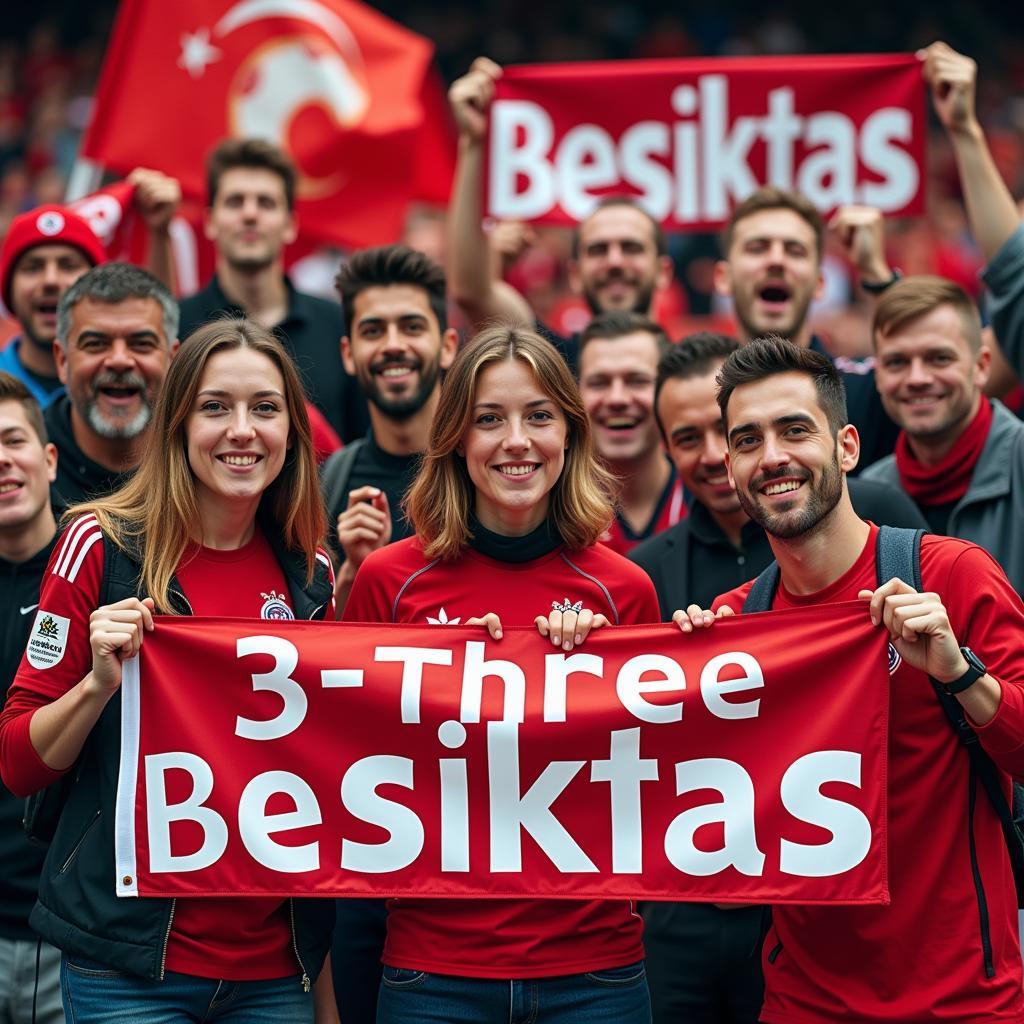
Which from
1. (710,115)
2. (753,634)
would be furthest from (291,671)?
(710,115)

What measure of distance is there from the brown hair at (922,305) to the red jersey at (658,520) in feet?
2.82

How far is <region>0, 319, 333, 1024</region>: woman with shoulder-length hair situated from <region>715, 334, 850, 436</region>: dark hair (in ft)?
3.74

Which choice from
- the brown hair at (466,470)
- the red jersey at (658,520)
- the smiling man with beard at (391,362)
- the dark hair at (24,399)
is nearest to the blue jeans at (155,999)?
the brown hair at (466,470)

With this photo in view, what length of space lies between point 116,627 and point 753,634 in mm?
1550

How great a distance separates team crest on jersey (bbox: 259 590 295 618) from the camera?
425 cm

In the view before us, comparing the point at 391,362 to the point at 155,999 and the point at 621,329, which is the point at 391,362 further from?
the point at 155,999

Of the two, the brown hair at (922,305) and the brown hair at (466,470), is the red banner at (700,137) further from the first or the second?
the brown hair at (466,470)

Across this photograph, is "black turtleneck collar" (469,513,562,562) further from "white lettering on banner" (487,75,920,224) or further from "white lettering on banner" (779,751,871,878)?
"white lettering on banner" (487,75,920,224)

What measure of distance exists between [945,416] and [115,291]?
8.76 ft

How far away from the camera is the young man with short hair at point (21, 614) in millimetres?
4496

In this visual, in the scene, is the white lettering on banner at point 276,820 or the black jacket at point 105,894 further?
the white lettering on banner at point 276,820

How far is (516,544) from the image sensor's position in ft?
14.0

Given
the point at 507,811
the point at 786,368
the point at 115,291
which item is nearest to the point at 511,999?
the point at 507,811

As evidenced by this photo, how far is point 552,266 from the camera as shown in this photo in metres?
13.9
